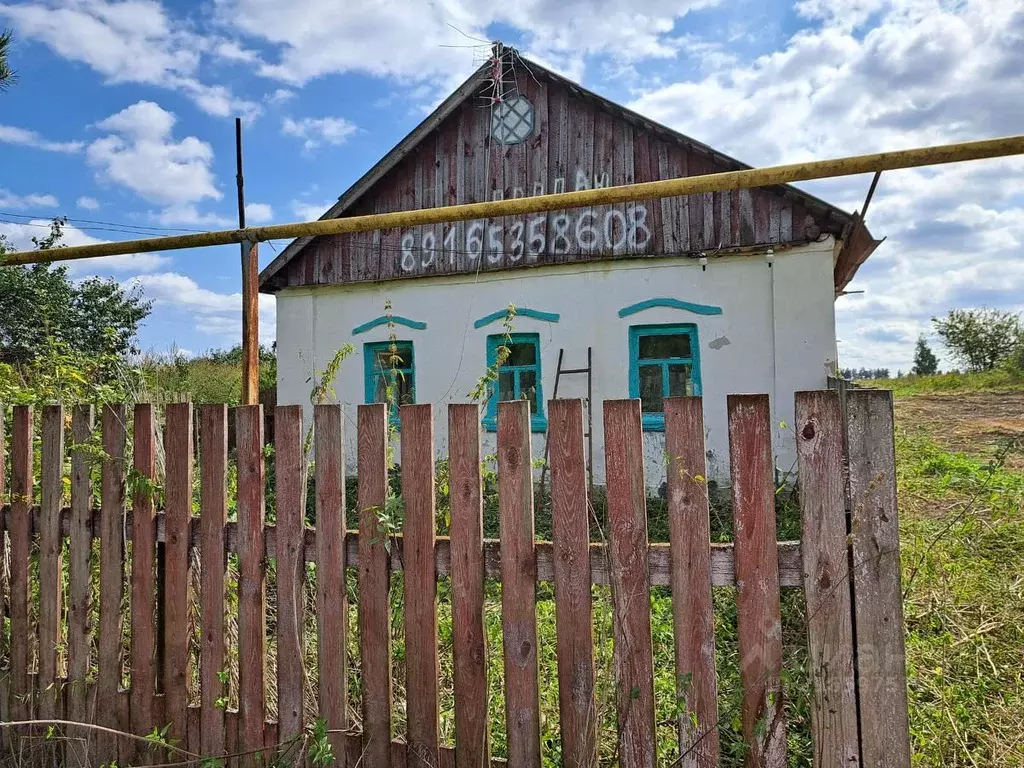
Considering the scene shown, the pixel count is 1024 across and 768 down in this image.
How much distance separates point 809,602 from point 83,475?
2.68 metres

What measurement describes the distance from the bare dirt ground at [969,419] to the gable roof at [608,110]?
2.93 meters

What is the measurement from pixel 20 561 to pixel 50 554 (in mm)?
175

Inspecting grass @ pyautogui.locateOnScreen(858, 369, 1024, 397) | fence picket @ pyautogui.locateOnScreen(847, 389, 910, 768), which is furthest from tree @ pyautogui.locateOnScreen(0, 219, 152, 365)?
grass @ pyautogui.locateOnScreen(858, 369, 1024, 397)

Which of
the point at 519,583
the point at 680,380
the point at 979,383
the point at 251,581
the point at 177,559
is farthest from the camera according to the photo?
the point at 979,383

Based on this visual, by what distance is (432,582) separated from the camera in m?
1.94

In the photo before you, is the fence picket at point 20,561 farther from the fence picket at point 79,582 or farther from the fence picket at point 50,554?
the fence picket at point 79,582

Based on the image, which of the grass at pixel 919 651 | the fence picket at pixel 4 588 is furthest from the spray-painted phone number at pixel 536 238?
the fence picket at pixel 4 588

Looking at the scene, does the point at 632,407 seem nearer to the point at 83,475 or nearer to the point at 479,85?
the point at 83,475

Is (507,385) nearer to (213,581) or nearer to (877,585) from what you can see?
(213,581)

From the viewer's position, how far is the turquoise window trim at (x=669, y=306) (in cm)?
796

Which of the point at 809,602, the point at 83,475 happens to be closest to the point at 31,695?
A: the point at 83,475

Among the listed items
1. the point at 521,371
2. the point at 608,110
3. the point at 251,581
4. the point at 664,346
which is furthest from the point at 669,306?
the point at 251,581

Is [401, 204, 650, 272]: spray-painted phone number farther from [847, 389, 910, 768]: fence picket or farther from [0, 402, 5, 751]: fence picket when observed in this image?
[847, 389, 910, 768]: fence picket

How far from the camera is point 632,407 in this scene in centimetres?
171
